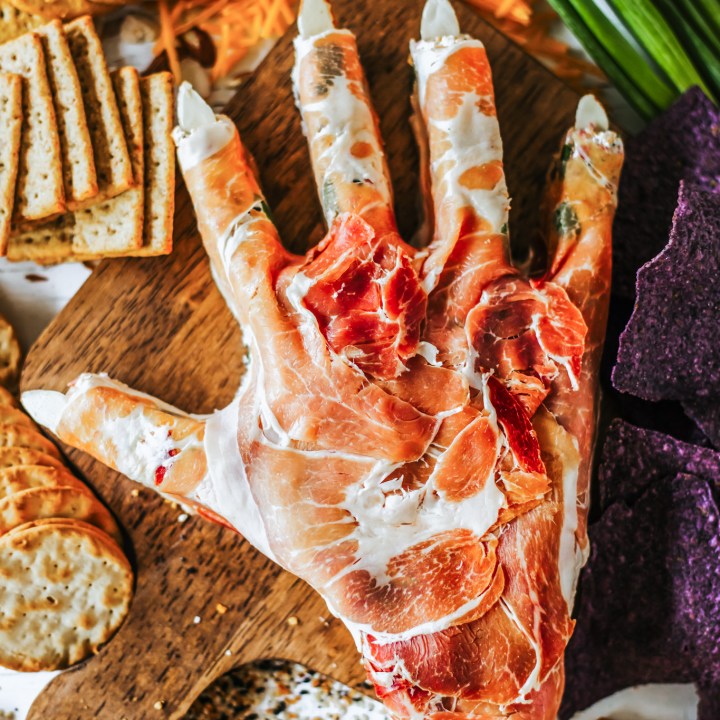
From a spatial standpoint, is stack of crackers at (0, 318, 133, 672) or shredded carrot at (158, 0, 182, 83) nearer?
stack of crackers at (0, 318, 133, 672)

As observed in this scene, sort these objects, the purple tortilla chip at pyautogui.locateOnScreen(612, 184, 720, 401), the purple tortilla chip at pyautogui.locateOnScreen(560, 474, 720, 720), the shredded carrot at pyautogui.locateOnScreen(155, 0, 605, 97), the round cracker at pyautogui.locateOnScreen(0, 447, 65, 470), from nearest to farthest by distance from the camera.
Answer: the purple tortilla chip at pyautogui.locateOnScreen(612, 184, 720, 401) < the purple tortilla chip at pyautogui.locateOnScreen(560, 474, 720, 720) < the round cracker at pyautogui.locateOnScreen(0, 447, 65, 470) < the shredded carrot at pyautogui.locateOnScreen(155, 0, 605, 97)

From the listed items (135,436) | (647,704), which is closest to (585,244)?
(135,436)

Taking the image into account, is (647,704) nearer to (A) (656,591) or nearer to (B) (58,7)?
(A) (656,591)

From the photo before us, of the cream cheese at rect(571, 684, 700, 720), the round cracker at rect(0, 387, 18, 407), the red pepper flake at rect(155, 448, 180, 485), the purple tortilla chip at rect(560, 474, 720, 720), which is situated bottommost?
the cream cheese at rect(571, 684, 700, 720)

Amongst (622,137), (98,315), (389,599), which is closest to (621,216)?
(622,137)

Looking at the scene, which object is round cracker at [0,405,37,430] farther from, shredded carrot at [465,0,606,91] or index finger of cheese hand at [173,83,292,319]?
shredded carrot at [465,0,606,91]

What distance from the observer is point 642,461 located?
2.05m

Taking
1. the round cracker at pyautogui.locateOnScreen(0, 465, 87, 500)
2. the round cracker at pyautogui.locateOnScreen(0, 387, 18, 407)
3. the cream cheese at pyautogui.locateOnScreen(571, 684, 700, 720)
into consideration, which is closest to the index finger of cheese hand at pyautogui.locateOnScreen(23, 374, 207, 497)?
the round cracker at pyautogui.locateOnScreen(0, 465, 87, 500)

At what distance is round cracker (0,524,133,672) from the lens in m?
2.06

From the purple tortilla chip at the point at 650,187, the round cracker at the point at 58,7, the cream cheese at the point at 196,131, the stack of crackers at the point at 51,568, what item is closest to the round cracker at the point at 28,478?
the stack of crackers at the point at 51,568

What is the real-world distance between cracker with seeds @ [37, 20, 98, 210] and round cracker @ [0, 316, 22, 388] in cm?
42

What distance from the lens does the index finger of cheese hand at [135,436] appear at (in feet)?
6.48

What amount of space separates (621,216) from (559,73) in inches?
19.4

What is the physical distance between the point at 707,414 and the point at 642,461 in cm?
21
